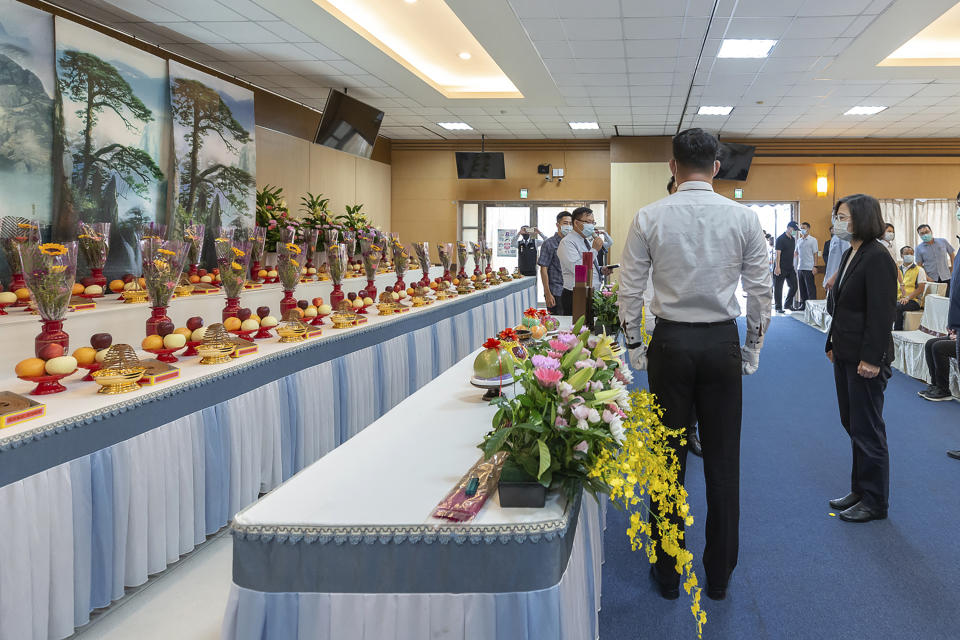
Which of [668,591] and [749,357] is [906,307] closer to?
[749,357]

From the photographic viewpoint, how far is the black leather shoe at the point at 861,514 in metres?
2.91

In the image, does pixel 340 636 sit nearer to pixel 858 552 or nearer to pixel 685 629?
pixel 685 629

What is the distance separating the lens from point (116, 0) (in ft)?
19.0

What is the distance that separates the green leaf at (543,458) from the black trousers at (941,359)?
5.59 metres

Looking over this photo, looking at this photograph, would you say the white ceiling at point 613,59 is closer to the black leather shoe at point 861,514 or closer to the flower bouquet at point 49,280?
the flower bouquet at point 49,280

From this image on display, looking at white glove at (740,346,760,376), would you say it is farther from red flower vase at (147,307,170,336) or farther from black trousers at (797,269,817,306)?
black trousers at (797,269,817,306)

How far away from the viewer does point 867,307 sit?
275cm

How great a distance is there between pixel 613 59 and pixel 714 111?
377cm

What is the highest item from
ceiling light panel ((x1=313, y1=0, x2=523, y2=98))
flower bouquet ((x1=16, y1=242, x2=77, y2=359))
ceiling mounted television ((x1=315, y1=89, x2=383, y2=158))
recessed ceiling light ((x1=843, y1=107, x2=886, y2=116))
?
ceiling light panel ((x1=313, y1=0, x2=523, y2=98))

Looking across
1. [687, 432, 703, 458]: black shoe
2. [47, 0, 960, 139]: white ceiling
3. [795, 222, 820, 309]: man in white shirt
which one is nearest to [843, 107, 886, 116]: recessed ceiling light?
[47, 0, 960, 139]: white ceiling

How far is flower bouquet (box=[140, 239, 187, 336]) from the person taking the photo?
2.65 meters

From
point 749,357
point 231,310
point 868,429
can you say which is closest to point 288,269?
point 231,310

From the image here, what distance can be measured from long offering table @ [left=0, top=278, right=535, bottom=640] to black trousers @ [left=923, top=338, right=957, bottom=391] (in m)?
4.94

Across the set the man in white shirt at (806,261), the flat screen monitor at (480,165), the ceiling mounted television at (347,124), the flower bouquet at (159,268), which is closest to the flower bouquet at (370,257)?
the flower bouquet at (159,268)
